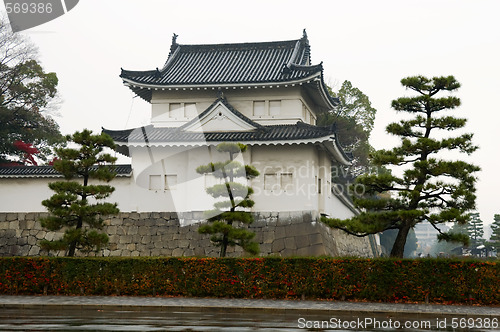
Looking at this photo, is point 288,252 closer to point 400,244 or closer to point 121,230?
point 400,244

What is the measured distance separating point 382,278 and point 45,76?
3135 centimetres

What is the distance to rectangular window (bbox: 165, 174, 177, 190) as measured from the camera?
96.9 feet

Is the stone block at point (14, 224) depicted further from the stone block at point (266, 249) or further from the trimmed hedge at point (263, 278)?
the stone block at point (266, 249)

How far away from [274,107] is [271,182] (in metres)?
5.07

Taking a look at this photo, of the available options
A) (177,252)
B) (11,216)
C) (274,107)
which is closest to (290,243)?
(177,252)

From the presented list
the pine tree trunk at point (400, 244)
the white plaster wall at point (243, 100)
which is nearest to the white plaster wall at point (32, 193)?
the white plaster wall at point (243, 100)

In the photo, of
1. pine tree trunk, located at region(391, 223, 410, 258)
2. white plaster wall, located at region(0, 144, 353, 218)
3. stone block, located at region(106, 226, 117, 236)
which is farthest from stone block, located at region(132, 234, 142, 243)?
pine tree trunk, located at region(391, 223, 410, 258)

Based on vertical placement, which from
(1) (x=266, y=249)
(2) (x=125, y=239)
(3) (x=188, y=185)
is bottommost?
(1) (x=266, y=249)

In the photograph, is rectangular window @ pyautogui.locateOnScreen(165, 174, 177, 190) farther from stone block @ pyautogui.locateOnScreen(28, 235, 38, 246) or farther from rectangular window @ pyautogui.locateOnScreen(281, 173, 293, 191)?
stone block @ pyautogui.locateOnScreen(28, 235, 38, 246)

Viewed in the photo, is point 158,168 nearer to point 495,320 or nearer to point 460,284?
point 460,284

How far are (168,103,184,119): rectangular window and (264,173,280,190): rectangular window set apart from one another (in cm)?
690

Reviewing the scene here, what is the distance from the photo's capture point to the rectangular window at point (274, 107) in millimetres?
31594

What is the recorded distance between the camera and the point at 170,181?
29688 mm

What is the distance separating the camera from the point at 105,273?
20.7 m
